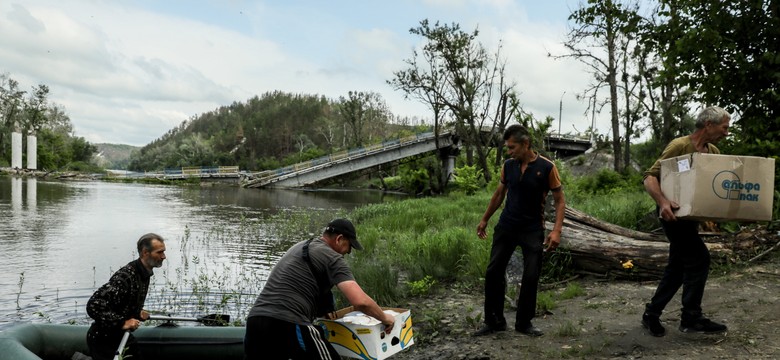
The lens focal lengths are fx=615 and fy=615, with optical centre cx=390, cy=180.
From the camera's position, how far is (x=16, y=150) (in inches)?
2274

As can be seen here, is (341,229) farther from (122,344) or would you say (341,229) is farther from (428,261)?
(428,261)

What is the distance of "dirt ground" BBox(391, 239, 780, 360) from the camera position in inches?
187

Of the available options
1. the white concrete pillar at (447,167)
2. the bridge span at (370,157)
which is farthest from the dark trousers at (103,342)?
the bridge span at (370,157)

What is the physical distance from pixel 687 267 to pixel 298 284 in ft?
10.0

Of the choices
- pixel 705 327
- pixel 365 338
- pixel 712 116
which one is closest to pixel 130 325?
pixel 365 338

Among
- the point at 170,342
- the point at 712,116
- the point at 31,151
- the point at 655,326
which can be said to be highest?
the point at 31,151

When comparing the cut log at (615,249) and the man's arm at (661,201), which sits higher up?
the man's arm at (661,201)

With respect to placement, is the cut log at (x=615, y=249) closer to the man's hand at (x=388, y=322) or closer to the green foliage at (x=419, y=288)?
the green foliage at (x=419, y=288)

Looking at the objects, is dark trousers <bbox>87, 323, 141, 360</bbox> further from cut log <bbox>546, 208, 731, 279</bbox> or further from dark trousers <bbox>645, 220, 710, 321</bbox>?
cut log <bbox>546, 208, 731, 279</bbox>

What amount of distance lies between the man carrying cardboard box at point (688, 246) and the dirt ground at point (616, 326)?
0.16 metres

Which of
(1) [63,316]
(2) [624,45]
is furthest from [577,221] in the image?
(2) [624,45]

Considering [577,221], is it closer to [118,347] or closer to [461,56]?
[118,347]

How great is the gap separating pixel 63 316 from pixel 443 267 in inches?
194

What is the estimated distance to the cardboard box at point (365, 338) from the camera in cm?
412
